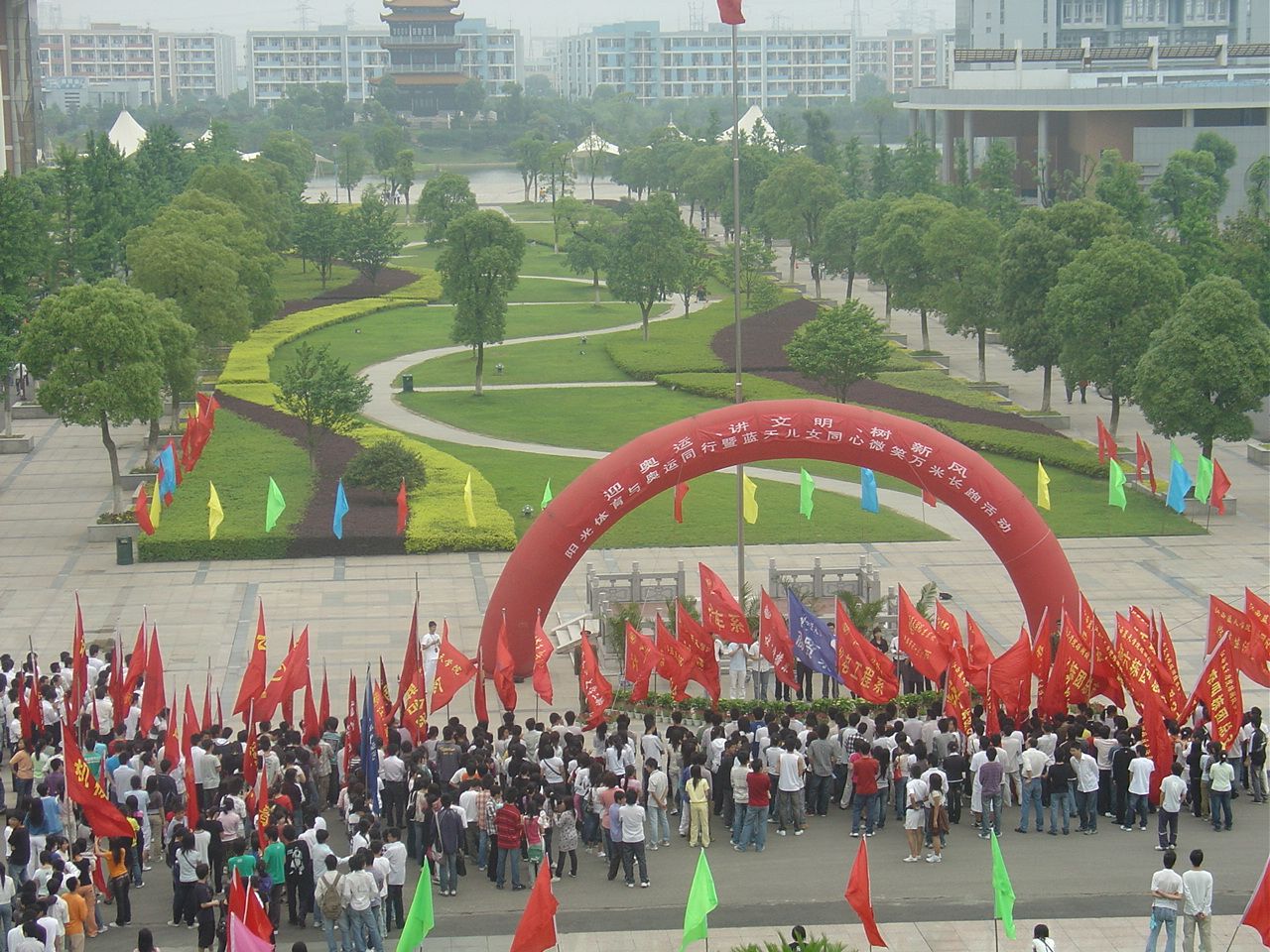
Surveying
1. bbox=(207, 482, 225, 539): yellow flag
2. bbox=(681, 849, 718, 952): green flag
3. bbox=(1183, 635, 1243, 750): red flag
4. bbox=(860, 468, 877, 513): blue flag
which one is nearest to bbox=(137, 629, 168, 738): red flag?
bbox=(681, 849, 718, 952): green flag

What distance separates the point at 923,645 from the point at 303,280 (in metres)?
59.2

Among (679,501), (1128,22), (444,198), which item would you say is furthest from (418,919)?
(1128,22)

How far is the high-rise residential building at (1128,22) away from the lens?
383ft

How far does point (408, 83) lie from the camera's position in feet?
613

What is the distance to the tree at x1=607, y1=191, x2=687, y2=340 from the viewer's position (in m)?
61.7

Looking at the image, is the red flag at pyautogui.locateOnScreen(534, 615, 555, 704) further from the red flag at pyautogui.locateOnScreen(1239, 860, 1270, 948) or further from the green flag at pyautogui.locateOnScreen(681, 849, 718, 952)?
the red flag at pyautogui.locateOnScreen(1239, 860, 1270, 948)

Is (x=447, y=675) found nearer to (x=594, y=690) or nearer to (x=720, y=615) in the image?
(x=594, y=690)

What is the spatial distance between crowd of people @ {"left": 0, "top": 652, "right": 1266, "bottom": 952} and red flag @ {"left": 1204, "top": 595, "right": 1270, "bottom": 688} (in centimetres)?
216

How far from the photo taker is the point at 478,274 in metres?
52.3

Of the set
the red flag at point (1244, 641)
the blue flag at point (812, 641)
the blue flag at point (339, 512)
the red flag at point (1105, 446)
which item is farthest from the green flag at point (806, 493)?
the red flag at point (1244, 641)

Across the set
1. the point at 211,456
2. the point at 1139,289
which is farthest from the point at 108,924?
the point at 1139,289

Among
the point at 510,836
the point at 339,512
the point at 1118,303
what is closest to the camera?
the point at 510,836

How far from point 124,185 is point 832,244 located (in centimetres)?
2611

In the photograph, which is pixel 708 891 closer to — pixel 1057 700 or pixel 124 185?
pixel 1057 700
